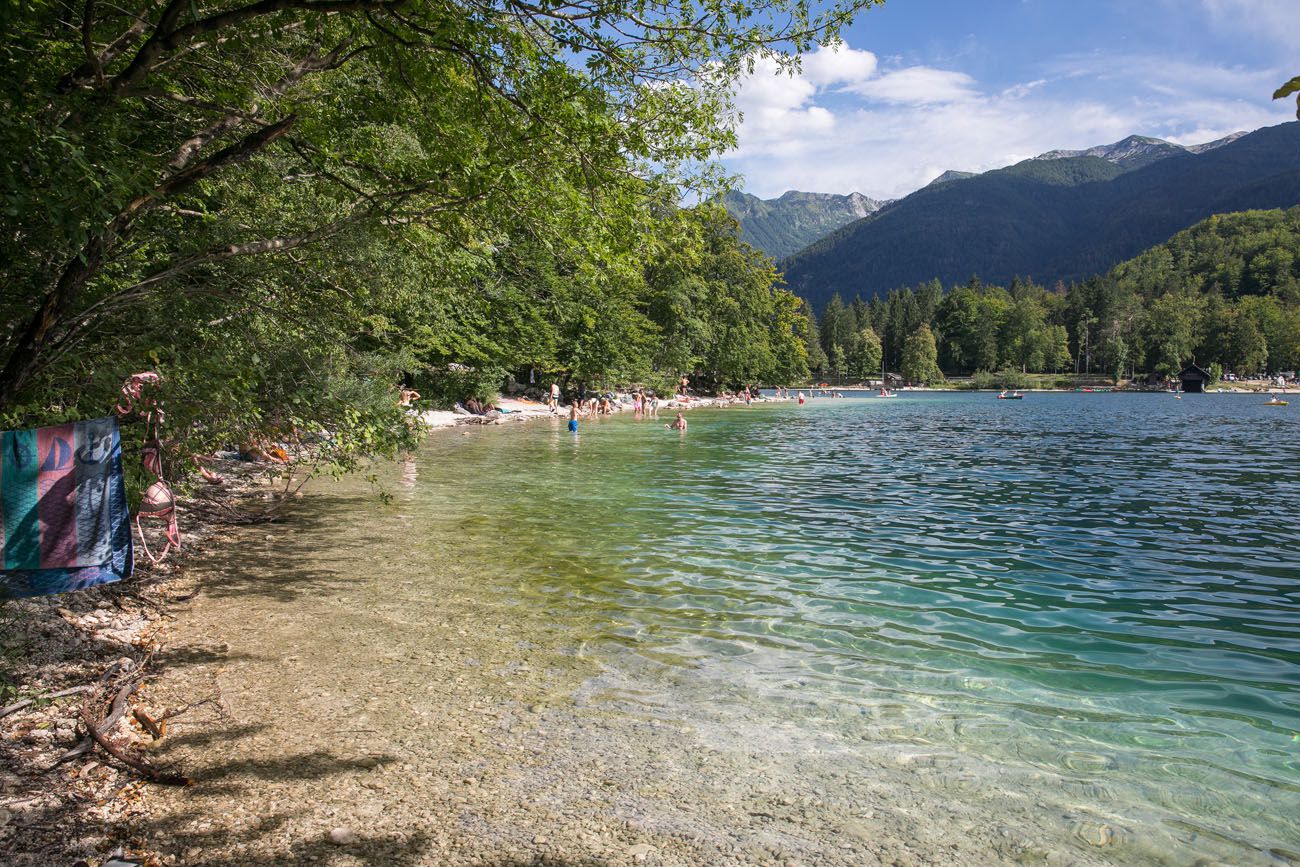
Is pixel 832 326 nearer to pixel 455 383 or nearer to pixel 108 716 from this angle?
pixel 455 383

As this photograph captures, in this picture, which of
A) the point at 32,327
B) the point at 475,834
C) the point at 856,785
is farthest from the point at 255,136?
the point at 856,785

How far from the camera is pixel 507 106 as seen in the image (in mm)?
6867

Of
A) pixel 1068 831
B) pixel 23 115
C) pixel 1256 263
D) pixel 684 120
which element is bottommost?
pixel 1068 831

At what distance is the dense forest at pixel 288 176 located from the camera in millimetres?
5012

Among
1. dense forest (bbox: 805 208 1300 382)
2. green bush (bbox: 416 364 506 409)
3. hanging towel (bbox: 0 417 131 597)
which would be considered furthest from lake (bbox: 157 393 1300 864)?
dense forest (bbox: 805 208 1300 382)

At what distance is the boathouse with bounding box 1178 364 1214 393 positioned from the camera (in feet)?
463

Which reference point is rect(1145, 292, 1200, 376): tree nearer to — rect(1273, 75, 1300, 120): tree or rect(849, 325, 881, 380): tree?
rect(849, 325, 881, 380): tree

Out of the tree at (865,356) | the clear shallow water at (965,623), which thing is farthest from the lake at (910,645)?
the tree at (865,356)

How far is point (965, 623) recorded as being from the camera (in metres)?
8.71

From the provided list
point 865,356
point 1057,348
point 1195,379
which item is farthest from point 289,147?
point 1057,348

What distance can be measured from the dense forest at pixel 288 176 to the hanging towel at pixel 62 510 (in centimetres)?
51

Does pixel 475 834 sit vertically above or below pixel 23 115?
below

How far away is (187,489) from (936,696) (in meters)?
10.3

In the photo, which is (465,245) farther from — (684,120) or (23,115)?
(23,115)
